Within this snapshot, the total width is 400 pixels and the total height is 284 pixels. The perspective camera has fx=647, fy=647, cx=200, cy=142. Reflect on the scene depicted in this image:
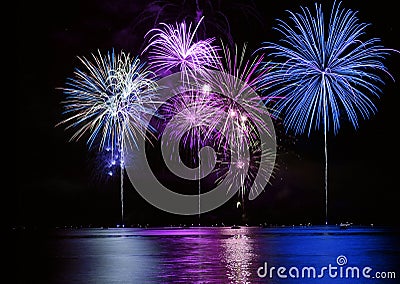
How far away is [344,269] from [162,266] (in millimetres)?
6684

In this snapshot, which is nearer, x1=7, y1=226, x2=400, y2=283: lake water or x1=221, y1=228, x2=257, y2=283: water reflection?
x1=221, y1=228, x2=257, y2=283: water reflection

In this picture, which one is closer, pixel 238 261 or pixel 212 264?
pixel 212 264

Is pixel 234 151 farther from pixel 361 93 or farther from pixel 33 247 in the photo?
pixel 33 247

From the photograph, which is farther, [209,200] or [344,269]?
[209,200]

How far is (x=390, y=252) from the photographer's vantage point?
2938 centimetres

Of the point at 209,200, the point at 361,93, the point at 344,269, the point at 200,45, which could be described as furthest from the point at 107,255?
the point at 209,200

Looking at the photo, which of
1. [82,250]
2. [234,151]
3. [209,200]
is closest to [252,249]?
[82,250]

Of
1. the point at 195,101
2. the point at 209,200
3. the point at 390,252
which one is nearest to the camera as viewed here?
the point at 390,252

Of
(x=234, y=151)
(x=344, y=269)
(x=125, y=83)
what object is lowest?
(x=344, y=269)

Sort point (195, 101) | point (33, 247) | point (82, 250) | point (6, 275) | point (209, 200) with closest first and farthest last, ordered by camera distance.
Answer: point (6, 275), point (82, 250), point (33, 247), point (195, 101), point (209, 200)

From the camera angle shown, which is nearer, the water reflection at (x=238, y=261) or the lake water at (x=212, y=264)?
the water reflection at (x=238, y=261)

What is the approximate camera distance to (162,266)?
79.7ft

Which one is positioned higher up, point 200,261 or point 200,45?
point 200,45

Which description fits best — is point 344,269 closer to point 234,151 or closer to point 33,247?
point 33,247
